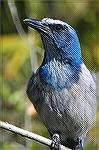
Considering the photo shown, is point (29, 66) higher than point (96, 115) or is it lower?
higher

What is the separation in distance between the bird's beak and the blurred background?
0.65 metres

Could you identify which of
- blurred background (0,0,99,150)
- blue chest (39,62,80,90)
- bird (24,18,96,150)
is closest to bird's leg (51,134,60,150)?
bird (24,18,96,150)

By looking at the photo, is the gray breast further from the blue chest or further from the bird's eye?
the bird's eye

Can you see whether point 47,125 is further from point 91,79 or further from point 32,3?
point 32,3

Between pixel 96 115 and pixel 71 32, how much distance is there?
3.80 ft

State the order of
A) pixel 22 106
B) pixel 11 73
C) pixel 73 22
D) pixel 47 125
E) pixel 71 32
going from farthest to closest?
pixel 73 22 < pixel 11 73 < pixel 22 106 < pixel 47 125 < pixel 71 32

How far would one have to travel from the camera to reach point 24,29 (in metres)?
9.24

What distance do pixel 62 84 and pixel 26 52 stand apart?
2.17 m

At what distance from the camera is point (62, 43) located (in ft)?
21.6

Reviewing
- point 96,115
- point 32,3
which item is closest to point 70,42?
point 96,115

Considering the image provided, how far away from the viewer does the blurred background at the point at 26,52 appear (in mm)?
7855

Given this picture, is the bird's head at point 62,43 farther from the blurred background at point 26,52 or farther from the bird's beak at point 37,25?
the blurred background at point 26,52

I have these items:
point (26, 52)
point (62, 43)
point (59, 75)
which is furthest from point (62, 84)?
point (26, 52)

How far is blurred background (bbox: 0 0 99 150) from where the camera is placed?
786 centimetres
